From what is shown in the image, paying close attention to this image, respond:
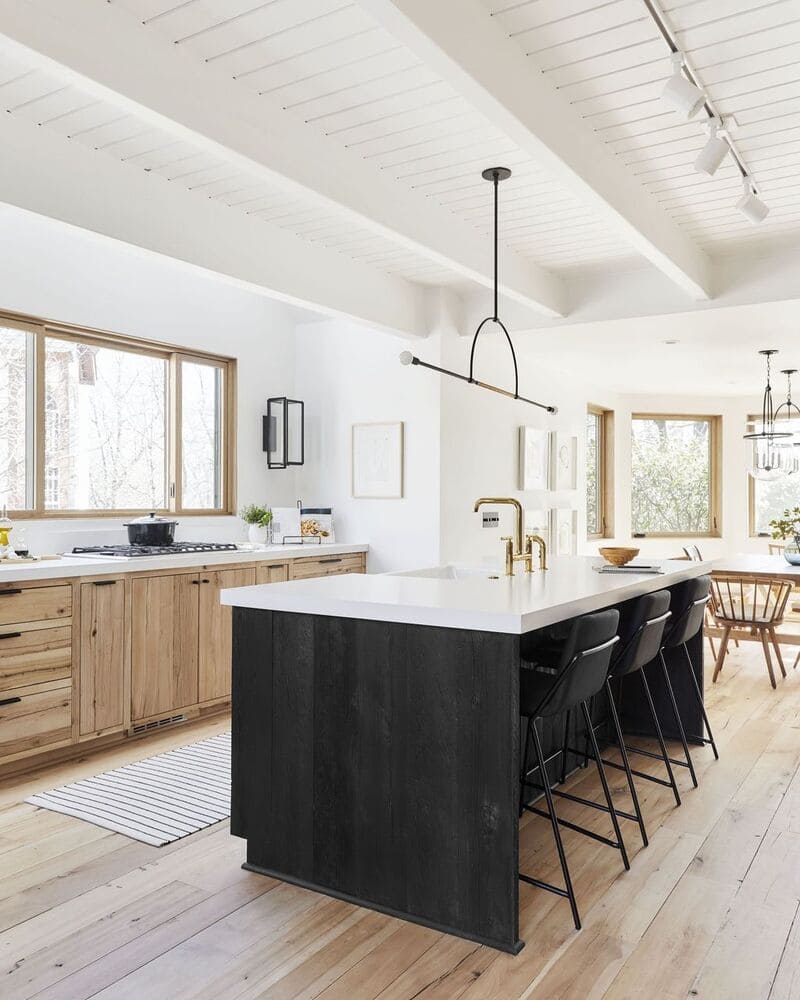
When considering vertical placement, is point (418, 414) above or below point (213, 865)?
above

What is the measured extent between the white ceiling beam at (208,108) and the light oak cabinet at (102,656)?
2017 millimetres

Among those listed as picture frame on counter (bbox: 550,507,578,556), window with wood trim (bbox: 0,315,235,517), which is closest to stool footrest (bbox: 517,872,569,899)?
window with wood trim (bbox: 0,315,235,517)

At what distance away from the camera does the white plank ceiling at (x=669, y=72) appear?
2.38 metres

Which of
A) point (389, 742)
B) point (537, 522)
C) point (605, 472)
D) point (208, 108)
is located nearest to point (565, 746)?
point (389, 742)

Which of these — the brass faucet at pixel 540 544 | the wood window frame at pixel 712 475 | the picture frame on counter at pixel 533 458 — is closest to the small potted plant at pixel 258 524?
the picture frame on counter at pixel 533 458

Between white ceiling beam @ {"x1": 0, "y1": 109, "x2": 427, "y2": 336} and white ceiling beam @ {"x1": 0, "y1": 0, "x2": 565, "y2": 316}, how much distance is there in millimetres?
749

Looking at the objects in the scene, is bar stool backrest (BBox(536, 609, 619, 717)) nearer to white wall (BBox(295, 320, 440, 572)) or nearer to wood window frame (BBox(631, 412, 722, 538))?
white wall (BBox(295, 320, 440, 572))

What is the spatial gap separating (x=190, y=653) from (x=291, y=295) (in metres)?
1.96

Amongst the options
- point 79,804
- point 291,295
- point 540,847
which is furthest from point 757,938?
point 291,295

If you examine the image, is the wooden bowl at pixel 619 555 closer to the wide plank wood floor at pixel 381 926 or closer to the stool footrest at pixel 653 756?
the stool footrest at pixel 653 756

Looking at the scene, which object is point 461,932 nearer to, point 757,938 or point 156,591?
point 757,938

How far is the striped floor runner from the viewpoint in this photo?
121 inches

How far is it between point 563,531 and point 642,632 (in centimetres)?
419

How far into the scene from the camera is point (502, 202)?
396 cm
